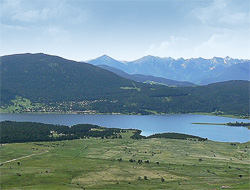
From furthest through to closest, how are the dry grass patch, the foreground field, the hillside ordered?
the dry grass patch
the foreground field
the hillside

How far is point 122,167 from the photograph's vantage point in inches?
5630

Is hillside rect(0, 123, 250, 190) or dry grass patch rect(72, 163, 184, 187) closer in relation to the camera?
hillside rect(0, 123, 250, 190)

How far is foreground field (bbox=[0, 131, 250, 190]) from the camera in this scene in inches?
4609

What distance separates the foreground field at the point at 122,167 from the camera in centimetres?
11706

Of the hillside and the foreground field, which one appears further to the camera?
the foreground field

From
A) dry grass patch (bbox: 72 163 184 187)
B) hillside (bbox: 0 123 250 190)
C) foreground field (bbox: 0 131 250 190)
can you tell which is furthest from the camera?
dry grass patch (bbox: 72 163 184 187)

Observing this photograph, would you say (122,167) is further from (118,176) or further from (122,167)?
(118,176)

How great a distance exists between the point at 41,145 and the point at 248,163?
12448cm

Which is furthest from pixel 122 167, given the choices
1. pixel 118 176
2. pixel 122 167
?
pixel 118 176

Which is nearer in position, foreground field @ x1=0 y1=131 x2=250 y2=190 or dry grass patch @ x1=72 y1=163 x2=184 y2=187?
foreground field @ x1=0 y1=131 x2=250 y2=190

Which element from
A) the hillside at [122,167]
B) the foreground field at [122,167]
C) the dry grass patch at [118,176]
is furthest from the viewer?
the dry grass patch at [118,176]

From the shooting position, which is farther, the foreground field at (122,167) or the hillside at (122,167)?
the foreground field at (122,167)

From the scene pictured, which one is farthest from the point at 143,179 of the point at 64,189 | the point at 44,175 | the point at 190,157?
the point at 190,157

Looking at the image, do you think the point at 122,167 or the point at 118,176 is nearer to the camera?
the point at 118,176
